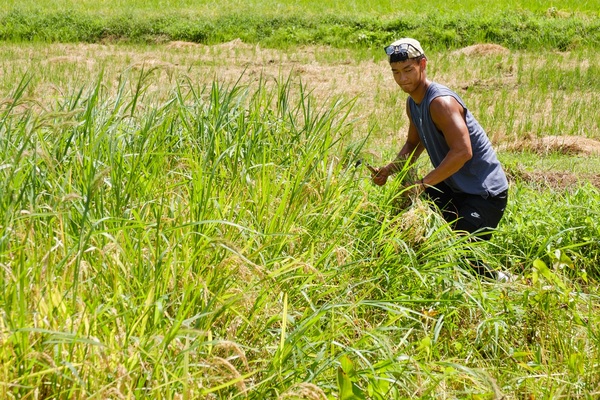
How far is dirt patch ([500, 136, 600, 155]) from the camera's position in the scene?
6.46 meters

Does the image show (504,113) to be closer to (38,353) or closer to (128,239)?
Answer: (128,239)

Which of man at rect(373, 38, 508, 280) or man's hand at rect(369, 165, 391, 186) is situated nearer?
man at rect(373, 38, 508, 280)

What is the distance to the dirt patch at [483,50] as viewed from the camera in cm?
1107

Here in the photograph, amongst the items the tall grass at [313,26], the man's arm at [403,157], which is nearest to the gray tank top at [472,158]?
the man's arm at [403,157]

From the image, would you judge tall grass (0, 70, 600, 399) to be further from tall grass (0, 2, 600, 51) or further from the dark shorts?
tall grass (0, 2, 600, 51)

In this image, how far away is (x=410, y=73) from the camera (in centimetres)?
383

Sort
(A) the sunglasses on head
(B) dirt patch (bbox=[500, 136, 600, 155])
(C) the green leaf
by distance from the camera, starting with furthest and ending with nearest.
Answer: (B) dirt patch (bbox=[500, 136, 600, 155])
(A) the sunglasses on head
(C) the green leaf

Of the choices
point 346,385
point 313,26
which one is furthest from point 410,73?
point 313,26

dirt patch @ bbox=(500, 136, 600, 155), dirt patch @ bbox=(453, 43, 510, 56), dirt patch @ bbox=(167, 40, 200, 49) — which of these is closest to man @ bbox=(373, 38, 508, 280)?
dirt patch @ bbox=(500, 136, 600, 155)

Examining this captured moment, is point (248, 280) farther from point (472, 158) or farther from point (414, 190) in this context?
point (472, 158)

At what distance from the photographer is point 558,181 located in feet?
17.6

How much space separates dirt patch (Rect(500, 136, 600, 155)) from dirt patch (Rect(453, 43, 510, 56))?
14.5 feet

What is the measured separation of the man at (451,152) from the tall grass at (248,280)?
16cm

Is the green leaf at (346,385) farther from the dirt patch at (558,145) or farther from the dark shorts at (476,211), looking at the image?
the dirt patch at (558,145)
